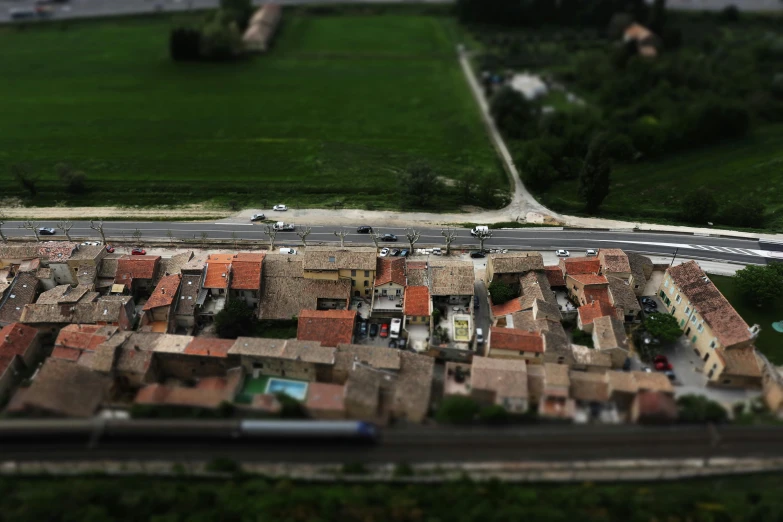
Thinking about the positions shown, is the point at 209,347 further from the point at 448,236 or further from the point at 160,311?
the point at 448,236

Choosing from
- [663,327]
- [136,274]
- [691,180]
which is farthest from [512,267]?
[691,180]

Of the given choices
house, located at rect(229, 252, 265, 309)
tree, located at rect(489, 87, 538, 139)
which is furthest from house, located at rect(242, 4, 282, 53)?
house, located at rect(229, 252, 265, 309)

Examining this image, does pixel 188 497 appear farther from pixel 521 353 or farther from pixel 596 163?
pixel 596 163

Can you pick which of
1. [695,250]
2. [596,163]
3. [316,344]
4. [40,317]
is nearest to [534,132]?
[596,163]

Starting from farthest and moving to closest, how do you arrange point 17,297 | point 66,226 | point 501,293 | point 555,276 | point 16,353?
1. point 66,226
2. point 555,276
3. point 501,293
4. point 17,297
5. point 16,353

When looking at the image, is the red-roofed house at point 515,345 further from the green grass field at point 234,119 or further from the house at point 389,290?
the green grass field at point 234,119

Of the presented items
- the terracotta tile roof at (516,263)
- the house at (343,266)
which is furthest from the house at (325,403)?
the terracotta tile roof at (516,263)

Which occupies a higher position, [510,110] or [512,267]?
[510,110]
